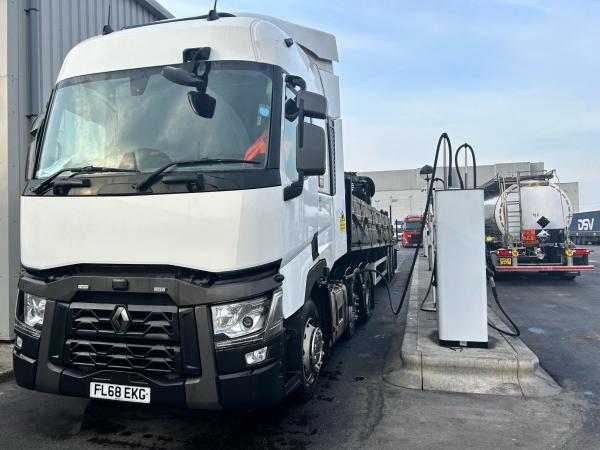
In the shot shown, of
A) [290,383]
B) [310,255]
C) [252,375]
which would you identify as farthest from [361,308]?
[252,375]

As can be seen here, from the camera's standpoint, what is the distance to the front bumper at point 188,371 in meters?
2.98

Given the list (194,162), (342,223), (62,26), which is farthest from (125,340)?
(62,26)

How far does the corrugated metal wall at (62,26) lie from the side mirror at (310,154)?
469cm

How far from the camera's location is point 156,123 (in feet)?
11.3

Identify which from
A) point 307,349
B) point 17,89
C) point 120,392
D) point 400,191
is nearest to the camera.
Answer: point 120,392

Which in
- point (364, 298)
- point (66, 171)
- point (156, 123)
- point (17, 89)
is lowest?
point (364, 298)

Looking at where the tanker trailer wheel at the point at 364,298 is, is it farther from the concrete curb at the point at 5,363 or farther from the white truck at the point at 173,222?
the concrete curb at the point at 5,363

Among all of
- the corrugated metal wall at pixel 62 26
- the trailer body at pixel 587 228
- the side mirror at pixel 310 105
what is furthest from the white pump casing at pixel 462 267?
the trailer body at pixel 587 228

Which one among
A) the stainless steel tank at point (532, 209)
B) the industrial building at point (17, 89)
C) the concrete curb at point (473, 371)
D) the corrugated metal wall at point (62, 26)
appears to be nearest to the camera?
the concrete curb at point (473, 371)

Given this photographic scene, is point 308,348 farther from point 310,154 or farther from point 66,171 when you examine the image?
point 66,171

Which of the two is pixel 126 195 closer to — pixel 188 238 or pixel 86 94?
pixel 188 238

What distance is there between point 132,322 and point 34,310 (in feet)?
2.61

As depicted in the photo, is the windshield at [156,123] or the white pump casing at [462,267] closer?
the windshield at [156,123]

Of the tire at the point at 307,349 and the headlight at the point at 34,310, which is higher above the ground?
the headlight at the point at 34,310
